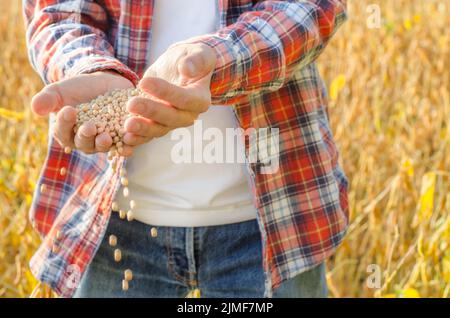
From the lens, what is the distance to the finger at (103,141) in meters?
1.12

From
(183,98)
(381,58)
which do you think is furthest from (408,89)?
(183,98)

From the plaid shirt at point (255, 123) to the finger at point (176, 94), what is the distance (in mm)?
148

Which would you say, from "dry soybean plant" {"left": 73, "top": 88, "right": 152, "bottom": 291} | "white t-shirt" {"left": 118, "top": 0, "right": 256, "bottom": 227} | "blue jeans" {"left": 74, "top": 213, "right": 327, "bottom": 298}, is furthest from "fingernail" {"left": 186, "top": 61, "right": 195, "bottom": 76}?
"blue jeans" {"left": 74, "top": 213, "right": 327, "bottom": 298}

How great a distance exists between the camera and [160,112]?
107 cm

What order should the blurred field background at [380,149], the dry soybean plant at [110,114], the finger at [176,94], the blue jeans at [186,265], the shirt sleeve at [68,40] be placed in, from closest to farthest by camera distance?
the finger at [176,94], the dry soybean plant at [110,114], the shirt sleeve at [68,40], the blue jeans at [186,265], the blurred field background at [380,149]

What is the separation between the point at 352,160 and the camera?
2.51 metres

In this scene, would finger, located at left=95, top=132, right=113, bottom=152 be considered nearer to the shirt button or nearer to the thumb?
the thumb

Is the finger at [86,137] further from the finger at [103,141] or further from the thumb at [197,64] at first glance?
the thumb at [197,64]

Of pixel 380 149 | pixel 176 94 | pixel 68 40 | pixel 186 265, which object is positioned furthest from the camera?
pixel 380 149

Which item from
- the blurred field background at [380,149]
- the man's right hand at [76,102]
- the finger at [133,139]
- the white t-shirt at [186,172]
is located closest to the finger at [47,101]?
the man's right hand at [76,102]

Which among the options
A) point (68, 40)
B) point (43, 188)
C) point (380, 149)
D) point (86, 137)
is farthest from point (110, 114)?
point (380, 149)

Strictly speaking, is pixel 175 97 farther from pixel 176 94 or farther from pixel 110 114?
pixel 110 114

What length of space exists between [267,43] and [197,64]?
0.58 feet

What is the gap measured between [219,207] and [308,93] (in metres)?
0.25
